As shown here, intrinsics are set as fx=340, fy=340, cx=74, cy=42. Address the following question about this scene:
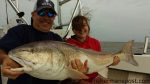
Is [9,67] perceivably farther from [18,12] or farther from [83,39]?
[18,12]

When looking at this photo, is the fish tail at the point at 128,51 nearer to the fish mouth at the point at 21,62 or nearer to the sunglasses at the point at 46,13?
the sunglasses at the point at 46,13

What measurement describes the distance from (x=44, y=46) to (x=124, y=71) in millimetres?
3897

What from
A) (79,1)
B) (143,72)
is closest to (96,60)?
(143,72)

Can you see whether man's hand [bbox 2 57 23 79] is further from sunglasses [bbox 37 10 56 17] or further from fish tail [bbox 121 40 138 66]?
fish tail [bbox 121 40 138 66]

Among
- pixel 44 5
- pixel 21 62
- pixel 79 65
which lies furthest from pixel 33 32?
pixel 21 62

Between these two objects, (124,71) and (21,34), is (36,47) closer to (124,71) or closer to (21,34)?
(21,34)

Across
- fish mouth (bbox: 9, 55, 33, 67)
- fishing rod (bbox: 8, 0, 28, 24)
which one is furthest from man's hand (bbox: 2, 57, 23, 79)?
fishing rod (bbox: 8, 0, 28, 24)

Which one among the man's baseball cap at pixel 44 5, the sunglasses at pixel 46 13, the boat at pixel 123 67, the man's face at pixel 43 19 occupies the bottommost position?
the boat at pixel 123 67

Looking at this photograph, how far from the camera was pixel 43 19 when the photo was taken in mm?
3619

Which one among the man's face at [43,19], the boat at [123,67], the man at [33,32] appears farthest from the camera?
the boat at [123,67]

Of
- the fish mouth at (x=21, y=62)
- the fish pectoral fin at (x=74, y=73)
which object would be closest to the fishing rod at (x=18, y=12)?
the fish pectoral fin at (x=74, y=73)

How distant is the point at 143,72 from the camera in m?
6.08

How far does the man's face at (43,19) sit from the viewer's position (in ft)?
11.7

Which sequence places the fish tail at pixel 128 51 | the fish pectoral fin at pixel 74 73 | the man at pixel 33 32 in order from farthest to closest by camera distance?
the fish tail at pixel 128 51 < the man at pixel 33 32 < the fish pectoral fin at pixel 74 73
